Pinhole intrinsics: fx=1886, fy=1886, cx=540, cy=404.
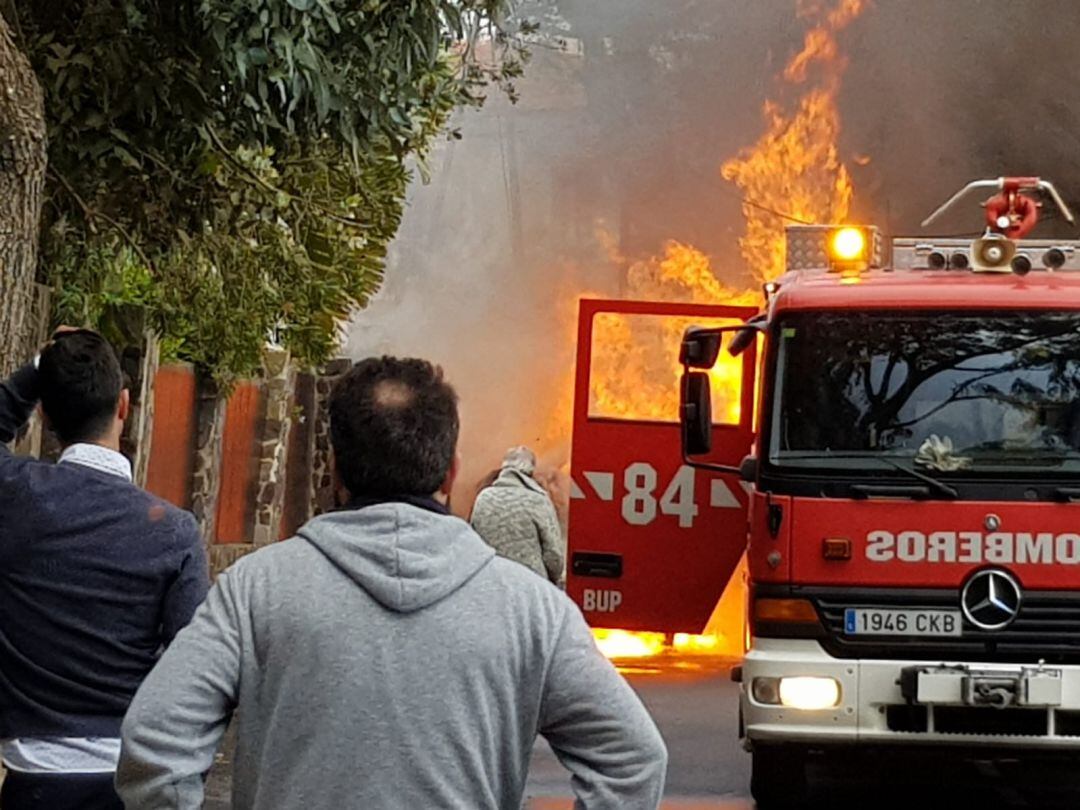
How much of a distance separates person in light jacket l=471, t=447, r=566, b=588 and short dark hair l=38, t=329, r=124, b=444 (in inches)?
221

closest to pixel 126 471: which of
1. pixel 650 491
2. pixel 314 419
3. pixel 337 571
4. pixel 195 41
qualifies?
pixel 337 571

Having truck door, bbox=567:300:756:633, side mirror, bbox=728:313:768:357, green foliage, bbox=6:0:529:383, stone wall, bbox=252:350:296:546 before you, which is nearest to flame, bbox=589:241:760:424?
truck door, bbox=567:300:756:633

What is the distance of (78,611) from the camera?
143 inches

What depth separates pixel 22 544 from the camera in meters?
3.65

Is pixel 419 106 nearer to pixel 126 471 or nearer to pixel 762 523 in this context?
pixel 762 523

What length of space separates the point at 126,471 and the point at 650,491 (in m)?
5.59

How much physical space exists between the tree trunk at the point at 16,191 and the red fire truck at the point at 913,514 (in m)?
3.04

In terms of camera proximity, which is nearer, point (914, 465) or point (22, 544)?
point (22, 544)

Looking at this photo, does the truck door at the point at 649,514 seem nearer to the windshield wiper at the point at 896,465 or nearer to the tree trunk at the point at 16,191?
the windshield wiper at the point at 896,465

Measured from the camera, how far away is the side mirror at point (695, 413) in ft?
25.7

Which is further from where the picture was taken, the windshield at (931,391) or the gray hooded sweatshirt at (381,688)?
the windshield at (931,391)

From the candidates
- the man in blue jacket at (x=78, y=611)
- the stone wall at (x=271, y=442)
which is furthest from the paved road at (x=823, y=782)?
the stone wall at (x=271, y=442)

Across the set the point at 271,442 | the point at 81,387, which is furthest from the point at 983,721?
the point at 271,442

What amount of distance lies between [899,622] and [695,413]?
123 centimetres
